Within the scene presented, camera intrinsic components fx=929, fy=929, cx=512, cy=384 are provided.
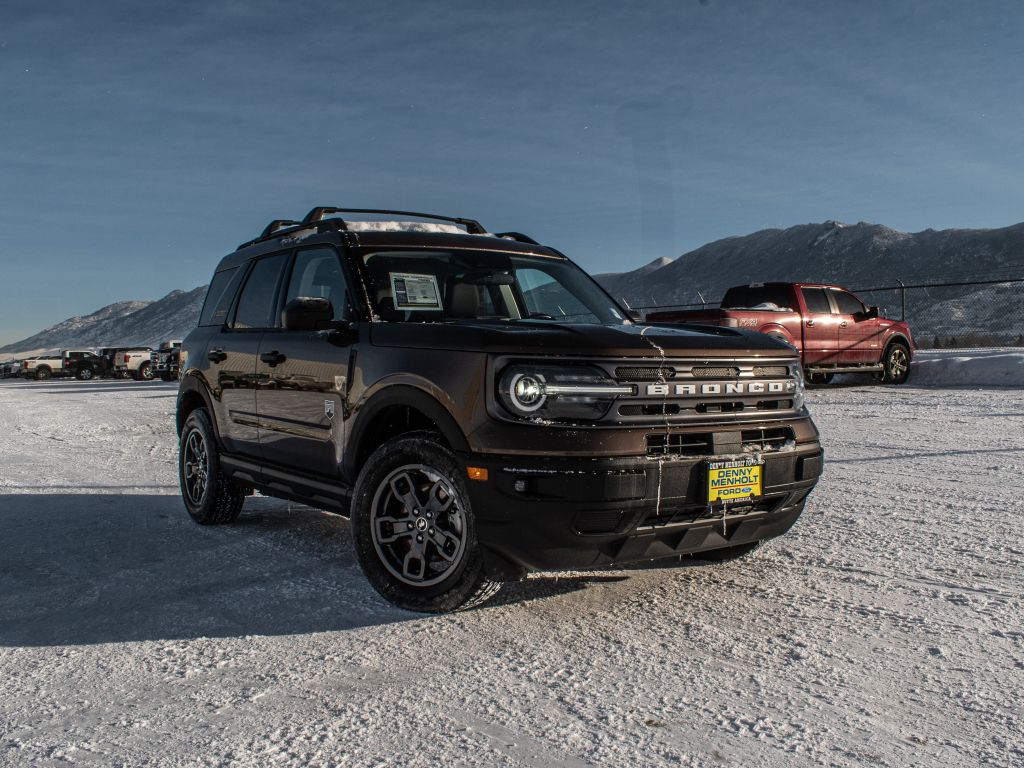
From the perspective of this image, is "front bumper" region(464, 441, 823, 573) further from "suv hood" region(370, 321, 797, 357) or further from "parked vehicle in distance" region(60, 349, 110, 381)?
"parked vehicle in distance" region(60, 349, 110, 381)

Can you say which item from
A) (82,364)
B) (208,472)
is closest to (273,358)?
(208,472)

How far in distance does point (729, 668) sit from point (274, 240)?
3.99 meters

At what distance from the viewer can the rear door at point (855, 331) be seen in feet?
56.1

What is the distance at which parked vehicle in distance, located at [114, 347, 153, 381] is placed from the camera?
41.1 m

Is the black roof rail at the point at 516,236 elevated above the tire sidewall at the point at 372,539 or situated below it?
above

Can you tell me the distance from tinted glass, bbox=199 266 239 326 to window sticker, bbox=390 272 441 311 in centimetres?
188

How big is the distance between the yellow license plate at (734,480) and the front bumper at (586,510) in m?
0.05

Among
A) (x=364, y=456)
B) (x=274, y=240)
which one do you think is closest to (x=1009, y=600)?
(x=364, y=456)

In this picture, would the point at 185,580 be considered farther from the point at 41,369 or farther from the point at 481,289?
the point at 41,369

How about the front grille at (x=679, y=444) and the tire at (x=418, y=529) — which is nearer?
the front grille at (x=679, y=444)

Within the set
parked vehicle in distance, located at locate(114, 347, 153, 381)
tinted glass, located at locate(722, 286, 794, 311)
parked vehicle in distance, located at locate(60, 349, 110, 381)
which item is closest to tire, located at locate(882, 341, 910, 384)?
tinted glass, located at locate(722, 286, 794, 311)

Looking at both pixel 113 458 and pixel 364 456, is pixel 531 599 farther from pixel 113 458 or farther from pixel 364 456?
pixel 113 458

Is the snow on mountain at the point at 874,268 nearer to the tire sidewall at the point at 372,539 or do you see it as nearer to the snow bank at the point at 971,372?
the snow bank at the point at 971,372

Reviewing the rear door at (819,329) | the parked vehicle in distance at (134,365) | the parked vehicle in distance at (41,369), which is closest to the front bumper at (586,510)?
the rear door at (819,329)
